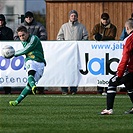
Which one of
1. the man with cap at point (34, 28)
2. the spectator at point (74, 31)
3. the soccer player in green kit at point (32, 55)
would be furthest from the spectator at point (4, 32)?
the soccer player in green kit at point (32, 55)

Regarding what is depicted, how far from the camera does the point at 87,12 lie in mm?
25062

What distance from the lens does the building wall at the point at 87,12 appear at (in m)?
25.0

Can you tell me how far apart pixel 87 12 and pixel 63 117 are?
1106cm

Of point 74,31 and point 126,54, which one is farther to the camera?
point 74,31

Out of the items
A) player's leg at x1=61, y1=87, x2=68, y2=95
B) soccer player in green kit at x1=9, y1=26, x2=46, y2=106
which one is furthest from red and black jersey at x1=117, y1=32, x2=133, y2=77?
player's leg at x1=61, y1=87, x2=68, y2=95

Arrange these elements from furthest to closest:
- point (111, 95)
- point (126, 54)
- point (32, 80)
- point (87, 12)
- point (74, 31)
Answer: point (87, 12) < point (74, 31) < point (32, 80) < point (111, 95) < point (126, 54)

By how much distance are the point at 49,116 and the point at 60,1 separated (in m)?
10.8

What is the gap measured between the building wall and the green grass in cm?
606

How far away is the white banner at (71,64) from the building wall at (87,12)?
320 cm

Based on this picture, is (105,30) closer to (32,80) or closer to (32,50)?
(32,50)

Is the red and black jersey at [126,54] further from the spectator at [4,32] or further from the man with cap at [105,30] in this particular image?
the spectator at [4,32]

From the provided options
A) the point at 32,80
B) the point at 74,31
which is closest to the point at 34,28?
the point at 74,31

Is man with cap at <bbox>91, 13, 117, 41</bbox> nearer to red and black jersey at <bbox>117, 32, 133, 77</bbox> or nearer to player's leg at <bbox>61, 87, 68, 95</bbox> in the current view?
player's leg at <bbox>61, 87, 68, 95</bbox>

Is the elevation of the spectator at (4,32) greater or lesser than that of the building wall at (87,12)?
lesser
